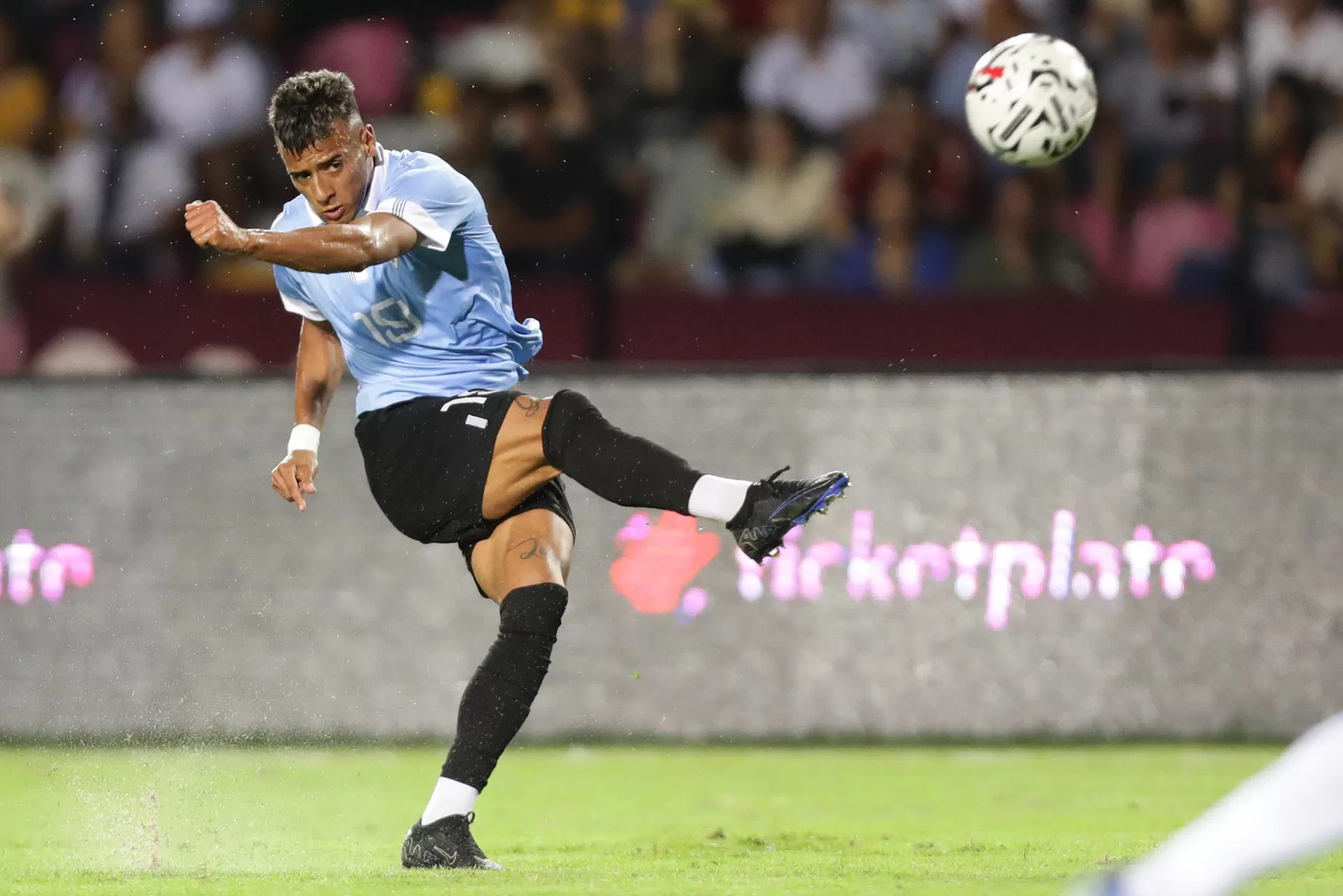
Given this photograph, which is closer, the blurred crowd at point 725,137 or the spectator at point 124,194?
the blurred crowd at point 725,137

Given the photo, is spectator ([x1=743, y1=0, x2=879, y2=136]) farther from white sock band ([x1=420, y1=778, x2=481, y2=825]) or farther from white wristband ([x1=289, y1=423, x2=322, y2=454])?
white sock band ([x1=420, y1=778, x2=481, y2=825])

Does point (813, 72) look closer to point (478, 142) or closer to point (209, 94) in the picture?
point (478, 142)

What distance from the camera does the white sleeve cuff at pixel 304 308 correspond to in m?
5.32

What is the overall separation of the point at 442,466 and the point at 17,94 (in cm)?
590

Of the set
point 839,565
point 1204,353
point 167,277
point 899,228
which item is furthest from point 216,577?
point 1204,353

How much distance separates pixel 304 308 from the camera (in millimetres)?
5336

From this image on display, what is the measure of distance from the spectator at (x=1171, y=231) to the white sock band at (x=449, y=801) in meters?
4.88

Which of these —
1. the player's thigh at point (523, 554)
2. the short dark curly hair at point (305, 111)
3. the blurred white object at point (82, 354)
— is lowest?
the blurred white object at point (82, 354)

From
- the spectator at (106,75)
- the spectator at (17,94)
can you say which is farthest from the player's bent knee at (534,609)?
the spectator at (17,94)

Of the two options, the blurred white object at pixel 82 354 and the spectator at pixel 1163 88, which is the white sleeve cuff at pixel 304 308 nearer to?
the blurred white object at pixel 82 354

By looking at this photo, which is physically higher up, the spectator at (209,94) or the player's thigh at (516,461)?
the spectator at (209,94)

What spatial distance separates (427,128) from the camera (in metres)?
9.23

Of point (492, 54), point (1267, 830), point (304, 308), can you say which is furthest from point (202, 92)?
point (1267, 830)

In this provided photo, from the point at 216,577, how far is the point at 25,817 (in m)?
1.96
